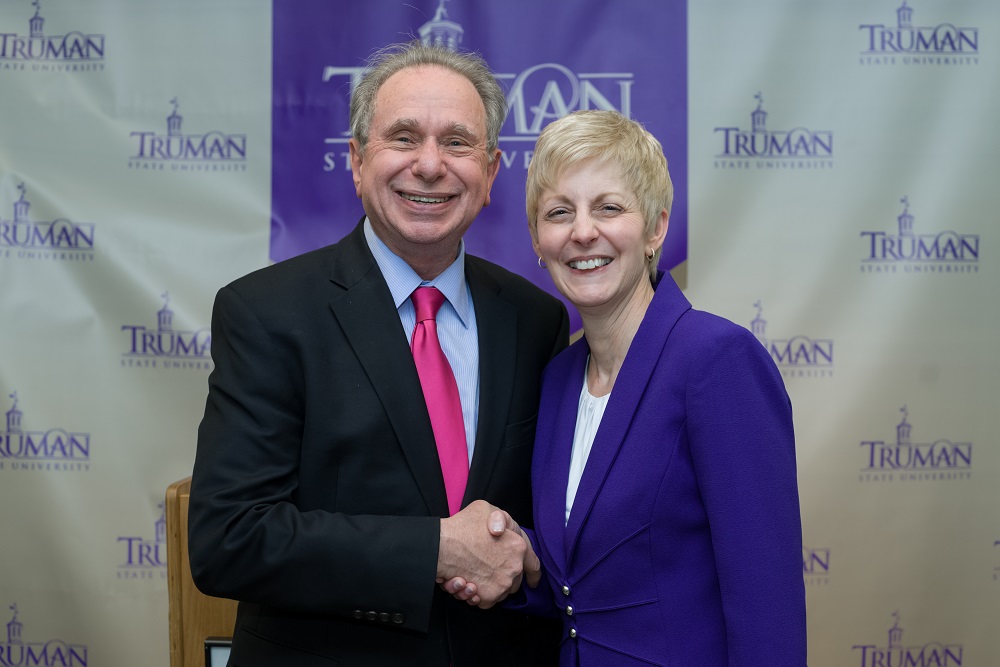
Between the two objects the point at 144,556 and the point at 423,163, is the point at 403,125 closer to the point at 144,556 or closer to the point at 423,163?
the point at 423,163

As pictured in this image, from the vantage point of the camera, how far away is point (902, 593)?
9.27 ft

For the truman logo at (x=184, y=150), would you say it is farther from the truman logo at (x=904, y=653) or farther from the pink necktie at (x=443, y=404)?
the truman logo at (x=904, y=653)

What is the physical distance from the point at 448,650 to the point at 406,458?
0.36 metres

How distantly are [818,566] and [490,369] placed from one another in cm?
158

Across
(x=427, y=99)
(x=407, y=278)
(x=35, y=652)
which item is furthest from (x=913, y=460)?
(x=35, y=652)

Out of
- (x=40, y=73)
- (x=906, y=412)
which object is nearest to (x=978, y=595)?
(x=906, y=412)

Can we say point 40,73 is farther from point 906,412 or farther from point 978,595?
point 978,595

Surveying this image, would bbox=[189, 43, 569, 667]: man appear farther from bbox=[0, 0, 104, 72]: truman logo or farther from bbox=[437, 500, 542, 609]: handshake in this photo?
bbox=[0, 0, 104, 72]: truman logo

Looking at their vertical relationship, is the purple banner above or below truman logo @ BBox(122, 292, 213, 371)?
above

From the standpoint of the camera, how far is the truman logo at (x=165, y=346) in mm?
2828

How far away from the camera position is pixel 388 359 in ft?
5.51

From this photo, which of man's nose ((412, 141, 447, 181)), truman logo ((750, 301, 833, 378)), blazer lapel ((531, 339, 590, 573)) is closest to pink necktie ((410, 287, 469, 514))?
blazer lapel ((531, 339, 590, 573))

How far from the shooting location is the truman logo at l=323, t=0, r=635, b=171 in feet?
9.06

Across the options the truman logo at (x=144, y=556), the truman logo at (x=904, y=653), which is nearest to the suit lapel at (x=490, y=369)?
the truman logo at (x=144, y=556)
